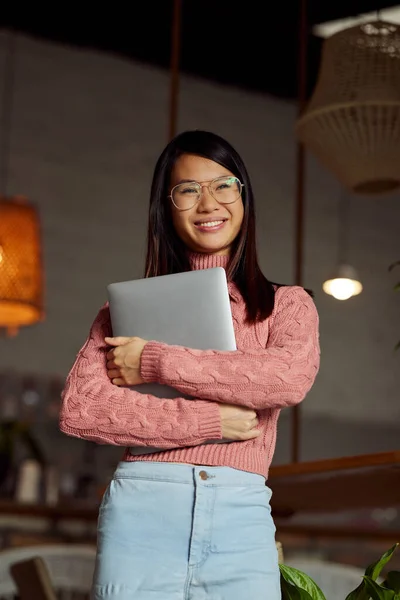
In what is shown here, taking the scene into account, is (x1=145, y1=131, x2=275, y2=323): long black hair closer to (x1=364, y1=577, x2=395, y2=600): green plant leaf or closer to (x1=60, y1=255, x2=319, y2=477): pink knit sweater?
(x1=60, y1=255, x2=319, y2=477): pink knit sweater

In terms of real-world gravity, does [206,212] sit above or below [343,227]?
below

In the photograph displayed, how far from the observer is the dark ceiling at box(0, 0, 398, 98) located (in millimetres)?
6488

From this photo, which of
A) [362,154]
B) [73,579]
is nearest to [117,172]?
[362,154]

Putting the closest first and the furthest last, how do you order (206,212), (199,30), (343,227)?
(206,212)
(199,30)
(343,227)

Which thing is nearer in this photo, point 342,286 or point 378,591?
point 378,591

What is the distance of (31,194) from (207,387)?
5217 mm

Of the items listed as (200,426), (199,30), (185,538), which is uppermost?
(199,30)

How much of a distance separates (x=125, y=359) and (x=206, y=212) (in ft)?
0.93

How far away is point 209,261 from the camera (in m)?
1.77

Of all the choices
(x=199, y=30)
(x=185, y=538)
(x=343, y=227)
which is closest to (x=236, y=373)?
(x=185, y=538)

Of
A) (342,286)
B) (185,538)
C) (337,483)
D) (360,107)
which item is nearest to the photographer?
(185,538)

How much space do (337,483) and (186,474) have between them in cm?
108

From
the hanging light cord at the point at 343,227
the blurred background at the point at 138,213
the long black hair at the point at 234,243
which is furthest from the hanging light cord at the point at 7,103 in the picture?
the long black hair at the point at 234,243

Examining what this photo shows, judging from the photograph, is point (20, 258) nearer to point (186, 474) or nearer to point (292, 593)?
point (292, 593)
